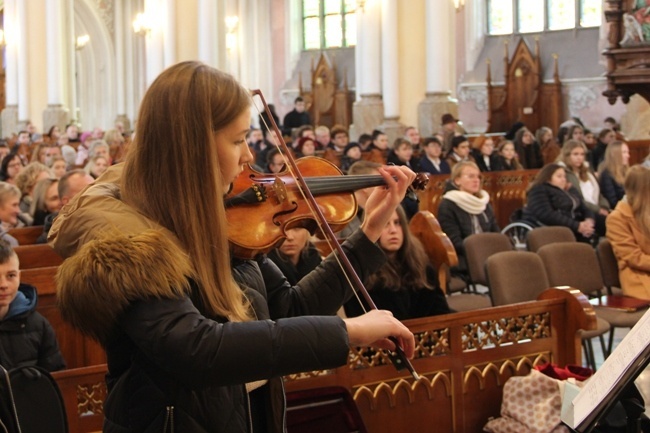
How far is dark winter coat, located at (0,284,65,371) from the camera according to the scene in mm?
3895

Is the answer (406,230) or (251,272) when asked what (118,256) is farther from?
(406,230)

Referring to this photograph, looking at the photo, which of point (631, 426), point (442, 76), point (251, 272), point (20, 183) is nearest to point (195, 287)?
point (251, 272)

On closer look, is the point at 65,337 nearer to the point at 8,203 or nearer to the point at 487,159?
the point at 8,203

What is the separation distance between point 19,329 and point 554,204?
5.19m

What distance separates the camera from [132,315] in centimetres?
165

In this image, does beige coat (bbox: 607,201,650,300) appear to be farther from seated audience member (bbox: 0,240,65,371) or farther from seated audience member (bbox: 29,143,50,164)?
seated audience member (bbox: 29,143,50,164)

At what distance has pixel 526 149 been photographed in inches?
513

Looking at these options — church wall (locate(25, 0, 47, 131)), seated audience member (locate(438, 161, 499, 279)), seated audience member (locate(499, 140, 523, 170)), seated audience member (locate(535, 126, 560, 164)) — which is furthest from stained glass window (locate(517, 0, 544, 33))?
seated audience member (locate(438, 161, 499, 279))

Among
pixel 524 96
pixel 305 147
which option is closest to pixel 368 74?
pixel 305 147

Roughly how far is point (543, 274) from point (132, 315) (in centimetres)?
422

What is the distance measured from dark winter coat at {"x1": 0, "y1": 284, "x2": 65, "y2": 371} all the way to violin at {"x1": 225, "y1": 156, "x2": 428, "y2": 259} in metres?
1.93

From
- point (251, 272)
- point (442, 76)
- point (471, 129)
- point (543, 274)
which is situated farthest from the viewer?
point (471, 129)

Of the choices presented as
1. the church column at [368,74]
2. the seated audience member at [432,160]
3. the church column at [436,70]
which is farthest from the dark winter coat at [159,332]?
the church column at [368,74]

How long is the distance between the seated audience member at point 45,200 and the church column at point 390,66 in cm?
829
